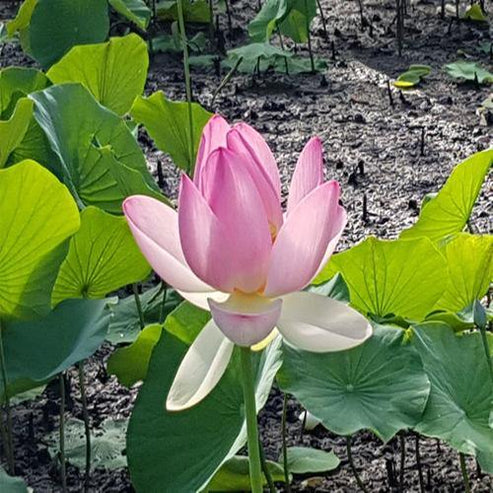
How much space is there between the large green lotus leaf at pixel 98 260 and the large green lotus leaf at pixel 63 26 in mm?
878

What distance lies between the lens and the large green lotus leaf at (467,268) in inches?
54.4

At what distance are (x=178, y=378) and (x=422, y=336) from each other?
21.8 inches

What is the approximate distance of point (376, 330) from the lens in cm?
129

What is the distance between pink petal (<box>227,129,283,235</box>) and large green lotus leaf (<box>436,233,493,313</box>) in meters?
0.59

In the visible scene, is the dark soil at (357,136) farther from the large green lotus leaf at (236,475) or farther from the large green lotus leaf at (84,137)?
the large green lotus leaf at (84,137)

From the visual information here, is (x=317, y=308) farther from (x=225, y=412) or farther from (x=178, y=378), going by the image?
(x=225, y=412)

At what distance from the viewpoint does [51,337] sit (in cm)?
136

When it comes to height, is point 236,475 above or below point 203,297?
below

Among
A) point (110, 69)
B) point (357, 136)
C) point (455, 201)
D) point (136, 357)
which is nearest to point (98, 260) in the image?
point (136, 357)

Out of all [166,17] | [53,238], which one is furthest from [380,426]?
[166,17]

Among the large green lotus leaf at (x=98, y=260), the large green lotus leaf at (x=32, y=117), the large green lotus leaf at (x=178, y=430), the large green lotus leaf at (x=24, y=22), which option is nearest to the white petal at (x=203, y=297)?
the large green lotus leaf at (x=178, y=430)

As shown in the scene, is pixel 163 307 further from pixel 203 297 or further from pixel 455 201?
pixel 203 297

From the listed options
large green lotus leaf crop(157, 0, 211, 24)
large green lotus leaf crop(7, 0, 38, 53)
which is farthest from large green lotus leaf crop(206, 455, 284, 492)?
large green lotus leaf crop(157, 0, 211, 24)

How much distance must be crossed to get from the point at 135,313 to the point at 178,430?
0.56m
